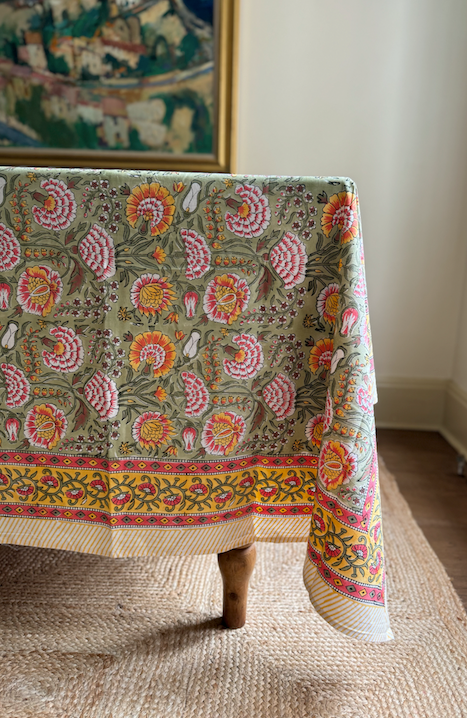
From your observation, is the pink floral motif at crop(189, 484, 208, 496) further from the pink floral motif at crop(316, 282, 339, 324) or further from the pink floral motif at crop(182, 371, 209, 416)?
the pink floral motif at crop(316, 282, 339, 324)

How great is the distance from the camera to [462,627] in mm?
→ 1032

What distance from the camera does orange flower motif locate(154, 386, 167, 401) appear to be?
804 mm

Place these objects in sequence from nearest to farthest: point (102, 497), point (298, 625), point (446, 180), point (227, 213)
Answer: point (227, 213), point (102, 497), point (298, 625), point (446, 180)

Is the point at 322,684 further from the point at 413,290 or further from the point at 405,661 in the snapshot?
the point at 413,290

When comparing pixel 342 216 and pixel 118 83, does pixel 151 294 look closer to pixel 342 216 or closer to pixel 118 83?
pixel 342 216

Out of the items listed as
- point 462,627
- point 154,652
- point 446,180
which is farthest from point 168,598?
point 446,180

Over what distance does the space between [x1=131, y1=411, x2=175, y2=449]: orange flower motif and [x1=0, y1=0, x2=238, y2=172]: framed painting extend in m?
1.30

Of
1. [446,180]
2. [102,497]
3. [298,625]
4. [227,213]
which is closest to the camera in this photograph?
[227,213]

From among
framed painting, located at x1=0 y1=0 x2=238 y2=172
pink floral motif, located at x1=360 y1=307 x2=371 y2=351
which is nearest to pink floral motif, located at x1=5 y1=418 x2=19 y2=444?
pink floral motif, located at x1=360 y1=307 x2=371 y2=351

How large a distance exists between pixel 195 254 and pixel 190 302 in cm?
7

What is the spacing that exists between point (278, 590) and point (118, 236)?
82cm

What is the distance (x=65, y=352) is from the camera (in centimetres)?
79

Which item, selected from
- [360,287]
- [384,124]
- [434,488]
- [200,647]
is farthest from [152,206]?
[384,124]

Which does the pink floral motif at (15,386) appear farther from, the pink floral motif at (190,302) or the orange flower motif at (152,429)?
the pink floral motif at (190,302)
